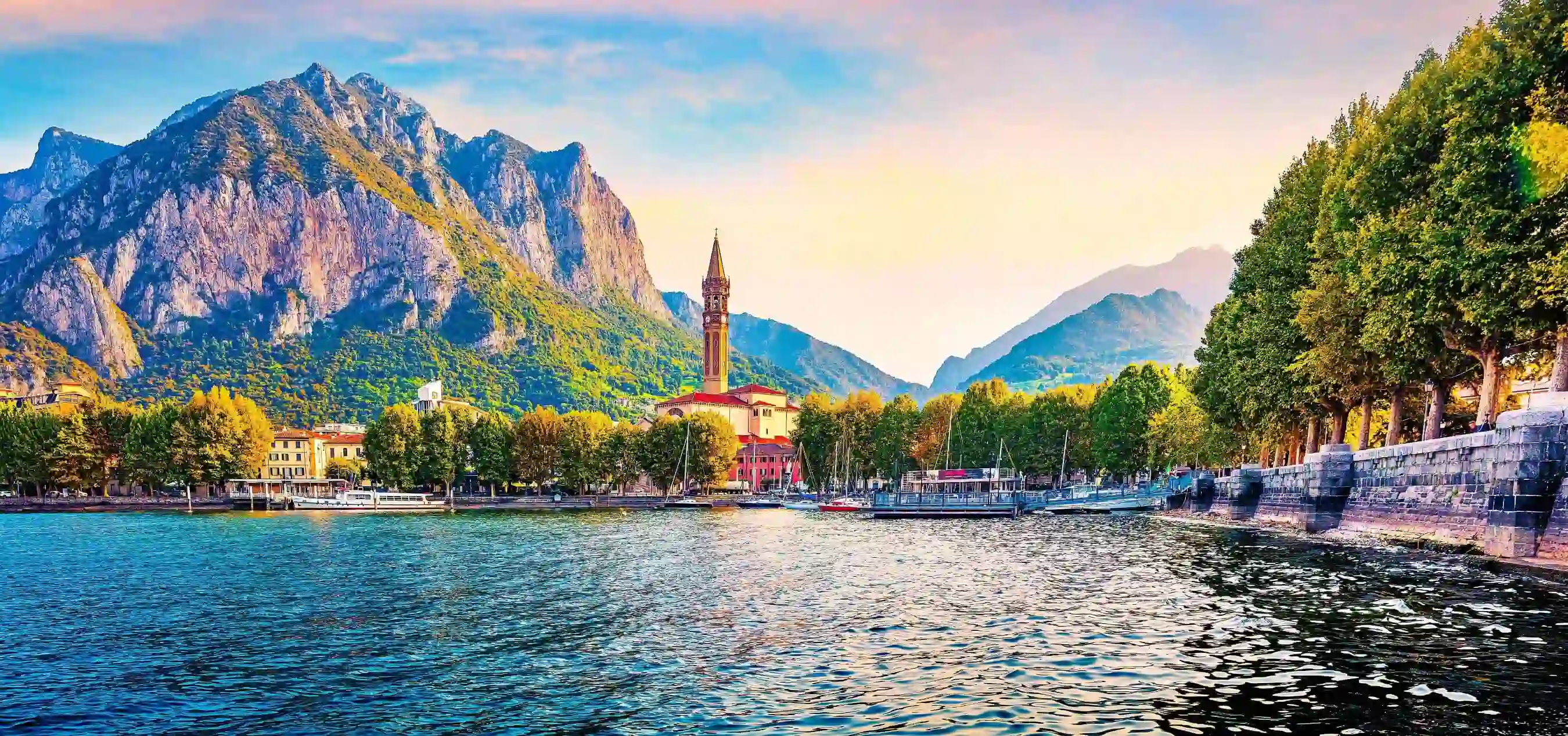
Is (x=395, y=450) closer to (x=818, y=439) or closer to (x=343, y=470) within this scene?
(x=343, y=470)

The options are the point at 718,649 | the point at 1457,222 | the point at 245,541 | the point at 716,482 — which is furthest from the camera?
the point at 716,482

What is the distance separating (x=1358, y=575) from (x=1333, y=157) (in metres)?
28.2

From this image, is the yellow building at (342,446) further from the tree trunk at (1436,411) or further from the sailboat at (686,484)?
the tree trunk at (1436,411)

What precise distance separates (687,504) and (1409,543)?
94.5 metres

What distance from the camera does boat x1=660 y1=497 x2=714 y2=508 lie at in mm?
123312

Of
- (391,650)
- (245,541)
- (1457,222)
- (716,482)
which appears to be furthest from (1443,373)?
(716,482)

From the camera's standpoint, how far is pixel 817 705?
16.3 m

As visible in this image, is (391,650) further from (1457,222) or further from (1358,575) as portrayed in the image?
(1457,222)

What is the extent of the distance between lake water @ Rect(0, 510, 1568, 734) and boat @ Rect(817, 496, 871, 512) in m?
66.2

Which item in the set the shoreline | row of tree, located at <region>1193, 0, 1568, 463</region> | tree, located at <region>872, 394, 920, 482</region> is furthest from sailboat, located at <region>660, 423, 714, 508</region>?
row of tree, located at <region>1193, 0, 1568, 463</region>

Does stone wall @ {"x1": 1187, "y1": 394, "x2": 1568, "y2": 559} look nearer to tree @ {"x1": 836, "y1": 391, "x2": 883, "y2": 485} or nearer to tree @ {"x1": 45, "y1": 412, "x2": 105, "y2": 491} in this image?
tree @ {"x1": 836, "y1": 391, "x2": 883, "y2": 485}

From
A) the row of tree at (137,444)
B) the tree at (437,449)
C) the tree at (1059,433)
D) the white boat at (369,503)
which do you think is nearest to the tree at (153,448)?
the row of tree at (137,444)

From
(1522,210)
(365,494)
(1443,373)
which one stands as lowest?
(365,494)

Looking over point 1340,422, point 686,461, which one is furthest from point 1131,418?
point 1340,422
